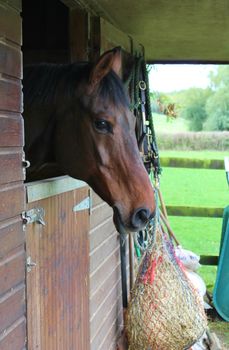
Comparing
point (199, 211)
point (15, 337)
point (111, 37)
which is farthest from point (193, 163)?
point (15, 337)

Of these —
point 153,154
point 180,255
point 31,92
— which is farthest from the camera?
point 180,255

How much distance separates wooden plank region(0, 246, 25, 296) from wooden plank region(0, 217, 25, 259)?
0.02m

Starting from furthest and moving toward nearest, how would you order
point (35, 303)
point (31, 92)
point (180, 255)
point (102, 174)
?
point (180, 255)
point (31, 92)
point (102, 174)
point (35, 303)

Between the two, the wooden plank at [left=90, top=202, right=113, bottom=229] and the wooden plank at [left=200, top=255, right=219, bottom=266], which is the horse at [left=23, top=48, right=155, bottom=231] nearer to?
the wooden plank at [left=90, top=202, right=113, bottom=229]

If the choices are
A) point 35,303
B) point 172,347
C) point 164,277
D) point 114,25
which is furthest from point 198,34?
point 35,303

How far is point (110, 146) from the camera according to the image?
1716 millimetres

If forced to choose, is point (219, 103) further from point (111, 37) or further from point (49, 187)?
point (49, 187)

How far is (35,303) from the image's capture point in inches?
63.3

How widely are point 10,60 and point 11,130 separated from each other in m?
0.20

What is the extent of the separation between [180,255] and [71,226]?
6.94 feet

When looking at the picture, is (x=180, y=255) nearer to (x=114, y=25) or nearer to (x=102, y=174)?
(x=114, y=25)

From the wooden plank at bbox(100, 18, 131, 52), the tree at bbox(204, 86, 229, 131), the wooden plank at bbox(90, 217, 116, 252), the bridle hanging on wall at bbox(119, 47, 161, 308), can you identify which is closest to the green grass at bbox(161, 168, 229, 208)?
the bridle hanging on wall at bbox(119, 47, 161, 308)

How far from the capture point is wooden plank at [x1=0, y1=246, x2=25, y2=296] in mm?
1281

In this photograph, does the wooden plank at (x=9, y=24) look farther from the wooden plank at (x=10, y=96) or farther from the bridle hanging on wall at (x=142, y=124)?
the bridle hanging on wall at (x=142, y=124)
